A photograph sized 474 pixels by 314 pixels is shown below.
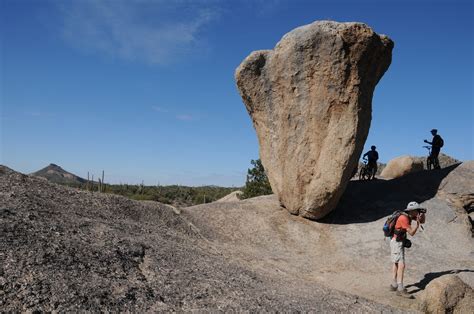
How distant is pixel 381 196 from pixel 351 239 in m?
3.79

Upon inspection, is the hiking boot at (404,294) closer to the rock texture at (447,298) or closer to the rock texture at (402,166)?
the rock texture at (447,298)

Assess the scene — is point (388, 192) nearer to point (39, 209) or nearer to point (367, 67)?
point (367, 67)

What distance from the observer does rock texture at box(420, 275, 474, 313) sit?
8.83 meters

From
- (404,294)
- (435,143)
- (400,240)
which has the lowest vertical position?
(404,294)

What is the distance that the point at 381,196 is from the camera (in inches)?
699

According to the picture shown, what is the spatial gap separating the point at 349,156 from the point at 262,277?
290 inches

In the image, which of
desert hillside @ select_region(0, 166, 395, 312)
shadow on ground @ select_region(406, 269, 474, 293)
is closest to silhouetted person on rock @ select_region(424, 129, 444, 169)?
shadow on ground @ select_region(406, 269, 474, 293)

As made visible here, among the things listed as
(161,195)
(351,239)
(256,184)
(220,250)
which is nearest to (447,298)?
(220,250)

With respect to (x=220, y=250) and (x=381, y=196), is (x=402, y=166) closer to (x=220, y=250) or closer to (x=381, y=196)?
(x=381, y=196)

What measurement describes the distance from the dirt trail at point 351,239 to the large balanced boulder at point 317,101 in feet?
3.82

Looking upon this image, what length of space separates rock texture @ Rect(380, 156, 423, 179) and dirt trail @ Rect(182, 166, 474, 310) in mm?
9947

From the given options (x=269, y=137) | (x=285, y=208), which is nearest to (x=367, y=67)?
(x=269, y=137)

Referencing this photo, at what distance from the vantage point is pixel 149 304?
255 inches

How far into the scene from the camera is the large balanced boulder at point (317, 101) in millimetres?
15352
